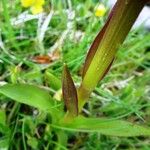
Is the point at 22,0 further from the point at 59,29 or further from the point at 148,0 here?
the point at 148,0

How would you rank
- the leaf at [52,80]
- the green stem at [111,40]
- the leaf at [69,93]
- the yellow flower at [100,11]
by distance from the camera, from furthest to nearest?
the yellow flower at [100,11], the leaf at [52,80], the leaf at [69,93], the green stem at [111,40]

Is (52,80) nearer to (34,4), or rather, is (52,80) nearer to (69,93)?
(69,93)

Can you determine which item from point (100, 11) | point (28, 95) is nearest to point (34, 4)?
point (100, 11)

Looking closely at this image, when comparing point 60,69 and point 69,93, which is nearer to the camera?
point 69,93

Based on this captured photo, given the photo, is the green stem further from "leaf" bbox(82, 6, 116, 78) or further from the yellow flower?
the yellow flower

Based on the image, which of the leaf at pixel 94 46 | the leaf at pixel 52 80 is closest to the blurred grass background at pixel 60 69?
the leaf at pixel 52 80

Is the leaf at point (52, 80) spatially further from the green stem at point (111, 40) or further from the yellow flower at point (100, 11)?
the yellow flower at point (100, 11)
